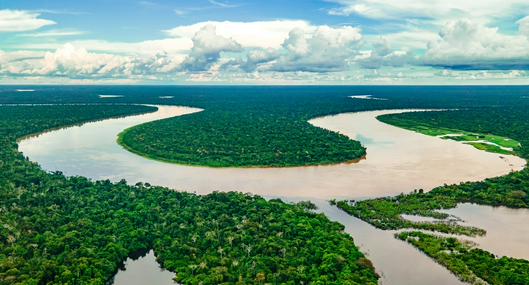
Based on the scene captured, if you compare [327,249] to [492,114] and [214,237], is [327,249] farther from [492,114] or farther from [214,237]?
[492,114]

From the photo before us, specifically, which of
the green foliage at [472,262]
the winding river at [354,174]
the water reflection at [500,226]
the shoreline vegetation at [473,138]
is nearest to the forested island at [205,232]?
the green foliage at [472,262]

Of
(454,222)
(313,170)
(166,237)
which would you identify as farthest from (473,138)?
(166,237)

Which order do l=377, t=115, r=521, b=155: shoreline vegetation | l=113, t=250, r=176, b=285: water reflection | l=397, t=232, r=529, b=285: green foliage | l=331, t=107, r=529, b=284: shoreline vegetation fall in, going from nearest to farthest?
l=397, t=232, r=529, b=285: green foliage → l=113, t=250, r=176, b=285: water reflection → l=331, t=107, r=529, b=284: shoreline vegetation → l=377, t=115, r=521, b=155: shoreline vegetation

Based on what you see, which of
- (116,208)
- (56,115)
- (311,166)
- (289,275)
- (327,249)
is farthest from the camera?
(56,115)

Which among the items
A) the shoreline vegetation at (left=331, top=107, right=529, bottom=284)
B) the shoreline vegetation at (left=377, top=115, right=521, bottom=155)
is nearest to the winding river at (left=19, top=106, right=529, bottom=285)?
the shoreline vegetation at (left=331, top=107, right=529, bottom=284)

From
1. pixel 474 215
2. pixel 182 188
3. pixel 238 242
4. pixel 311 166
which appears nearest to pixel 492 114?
pixel 311 166

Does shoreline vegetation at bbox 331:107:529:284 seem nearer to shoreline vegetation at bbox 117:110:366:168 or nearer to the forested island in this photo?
the forested island
